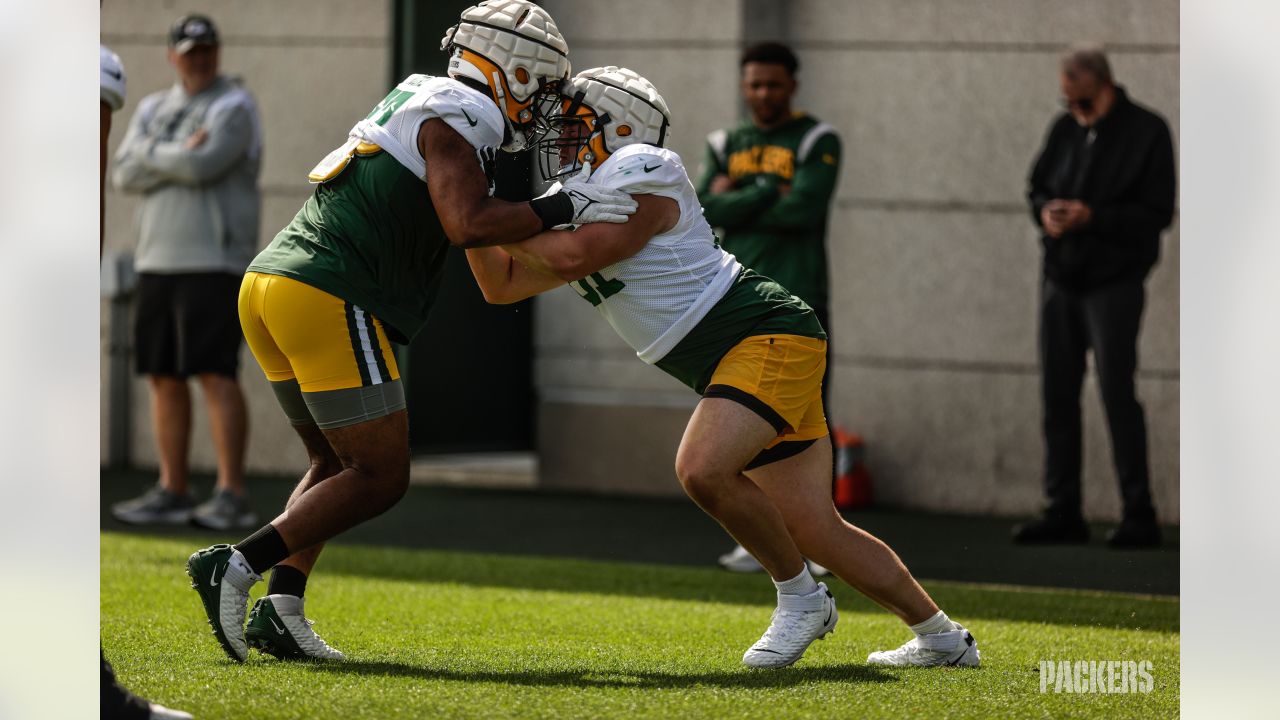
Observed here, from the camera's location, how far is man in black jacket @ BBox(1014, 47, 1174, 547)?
6910mm

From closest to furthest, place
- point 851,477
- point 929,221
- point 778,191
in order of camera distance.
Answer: point 778,191 → point 851,477 → point 929,221

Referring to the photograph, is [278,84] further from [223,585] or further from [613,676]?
[613,676]

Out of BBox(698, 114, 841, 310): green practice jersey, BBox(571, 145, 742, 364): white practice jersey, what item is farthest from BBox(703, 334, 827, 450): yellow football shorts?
BBox(698, 114, 841, 310): green practice jersey

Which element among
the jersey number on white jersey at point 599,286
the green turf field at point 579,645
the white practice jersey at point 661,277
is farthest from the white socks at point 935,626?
the jersey number on white jersey at point 599,286

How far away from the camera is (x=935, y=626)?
13.8 feet

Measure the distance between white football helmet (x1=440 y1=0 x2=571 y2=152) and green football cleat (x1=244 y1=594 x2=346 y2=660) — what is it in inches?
52.4

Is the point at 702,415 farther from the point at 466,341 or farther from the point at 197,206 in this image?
the point at 466,341

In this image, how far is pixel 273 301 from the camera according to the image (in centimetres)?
396

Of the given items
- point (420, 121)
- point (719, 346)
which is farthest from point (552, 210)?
point (719, 346)

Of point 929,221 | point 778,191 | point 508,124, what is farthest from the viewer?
point 929,221

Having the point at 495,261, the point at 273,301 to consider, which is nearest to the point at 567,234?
the point at 495,261

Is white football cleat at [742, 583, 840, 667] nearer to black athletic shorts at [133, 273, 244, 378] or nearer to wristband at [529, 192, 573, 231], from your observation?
wristband at [529, 192, 573, 231]

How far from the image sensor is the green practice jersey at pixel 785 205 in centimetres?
625

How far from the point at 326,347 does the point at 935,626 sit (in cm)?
172
